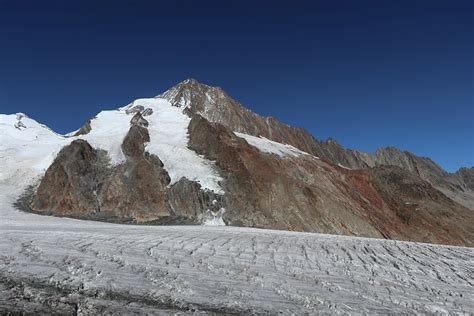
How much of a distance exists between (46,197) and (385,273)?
3727cm

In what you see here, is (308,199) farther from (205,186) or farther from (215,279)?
(215,279)

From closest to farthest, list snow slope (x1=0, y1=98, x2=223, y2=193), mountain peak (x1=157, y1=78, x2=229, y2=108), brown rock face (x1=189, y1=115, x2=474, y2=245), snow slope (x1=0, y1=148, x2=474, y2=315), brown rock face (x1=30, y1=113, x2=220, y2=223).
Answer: snow slope (x1=0, y1=148, x2=474, y2=315), brown rock face (x1=30, y1=113, x2=220, y2=223), brown rock face (x1=189, y1=115, x2=474, y2=245), snow slope (x1=0, y1=98, x2=223, y2=193), mountain peak (x1=157, y1=78, x2=229, y2=108)

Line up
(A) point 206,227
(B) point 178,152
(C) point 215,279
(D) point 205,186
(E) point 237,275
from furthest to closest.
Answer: (B) point 178,152
(D) point 205,186
(A) point 206,227
(E) point 237,275
(C) point 215,279

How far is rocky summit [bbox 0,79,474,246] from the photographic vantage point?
1618 inches

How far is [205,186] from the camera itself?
4253 cm

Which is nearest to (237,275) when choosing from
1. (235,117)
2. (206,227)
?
(206,227)

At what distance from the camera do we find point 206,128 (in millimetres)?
53406

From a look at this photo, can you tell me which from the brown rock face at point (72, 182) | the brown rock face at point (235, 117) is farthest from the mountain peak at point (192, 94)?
the brown rock face at point (72, 182)

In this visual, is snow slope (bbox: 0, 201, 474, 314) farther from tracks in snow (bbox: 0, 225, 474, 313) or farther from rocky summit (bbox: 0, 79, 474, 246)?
rocky summit (bbox: 0, 79, 474, 246)

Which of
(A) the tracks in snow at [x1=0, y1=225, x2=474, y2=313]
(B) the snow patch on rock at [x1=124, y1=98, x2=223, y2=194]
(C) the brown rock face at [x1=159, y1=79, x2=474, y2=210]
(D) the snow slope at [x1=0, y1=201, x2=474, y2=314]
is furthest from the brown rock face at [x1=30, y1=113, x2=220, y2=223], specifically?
(D) the snow slope at [x1=0, y1=201, x2=474, y2=314]

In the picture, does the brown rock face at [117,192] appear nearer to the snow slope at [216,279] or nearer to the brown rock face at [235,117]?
the brown rock face at [235,117]

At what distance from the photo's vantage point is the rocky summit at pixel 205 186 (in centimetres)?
4109

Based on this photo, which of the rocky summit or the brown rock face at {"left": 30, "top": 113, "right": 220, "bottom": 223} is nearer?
the brown rock face at {"left": 30, "top": 113, "right": 220, "bottom": 223}

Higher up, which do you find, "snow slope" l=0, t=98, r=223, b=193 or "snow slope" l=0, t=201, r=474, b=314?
"snow slope" l=0, t=98, r=223, b=193
